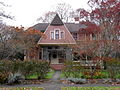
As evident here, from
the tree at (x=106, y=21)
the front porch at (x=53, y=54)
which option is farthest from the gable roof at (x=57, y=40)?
the tree at (x=106, y=21)

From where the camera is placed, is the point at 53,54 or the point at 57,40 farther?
the point at 53,54

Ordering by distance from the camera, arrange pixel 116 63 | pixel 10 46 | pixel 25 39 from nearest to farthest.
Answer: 1. pixel 116 63
2. pixel 10 46
3. pixel 25 39

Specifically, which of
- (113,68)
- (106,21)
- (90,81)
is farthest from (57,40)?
(90,81)

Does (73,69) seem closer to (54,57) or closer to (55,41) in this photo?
(55,41)

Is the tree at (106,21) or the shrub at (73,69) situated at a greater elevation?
the tree at (106,21)

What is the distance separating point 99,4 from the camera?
20.9 meters

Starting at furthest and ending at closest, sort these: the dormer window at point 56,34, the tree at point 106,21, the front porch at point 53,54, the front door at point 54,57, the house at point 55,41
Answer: the front door at point 54,57
the front porch at point 53,54
the dormer window at point 56,34
the house at point 55,41
the tree at point 106,21

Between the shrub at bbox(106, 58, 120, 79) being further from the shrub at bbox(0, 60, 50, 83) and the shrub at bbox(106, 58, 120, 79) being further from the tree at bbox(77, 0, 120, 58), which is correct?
the shrub at bbox(0, 60, 50, 83)

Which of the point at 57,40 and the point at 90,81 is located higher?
the point at 57,40

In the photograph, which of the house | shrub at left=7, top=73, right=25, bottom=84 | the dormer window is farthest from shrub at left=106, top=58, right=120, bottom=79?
the dormer window

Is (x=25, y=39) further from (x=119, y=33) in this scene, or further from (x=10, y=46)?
(x=119, y=33)

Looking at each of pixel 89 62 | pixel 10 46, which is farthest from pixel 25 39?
pixel 89 62

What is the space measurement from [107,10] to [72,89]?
12.8 metres

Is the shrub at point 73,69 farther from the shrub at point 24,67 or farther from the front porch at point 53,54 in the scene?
the front porch at point 53,54
